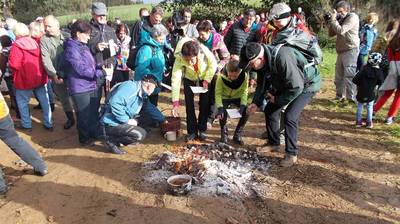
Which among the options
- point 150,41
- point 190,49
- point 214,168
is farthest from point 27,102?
point 214,168

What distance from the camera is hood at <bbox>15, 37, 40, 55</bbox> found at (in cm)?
616

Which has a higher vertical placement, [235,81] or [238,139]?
[235,81]

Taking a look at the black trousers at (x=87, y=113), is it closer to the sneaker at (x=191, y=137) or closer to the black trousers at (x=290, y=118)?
the sneaker at (x=191, y=137)

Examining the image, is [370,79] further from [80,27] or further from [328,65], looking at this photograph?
[328,65]

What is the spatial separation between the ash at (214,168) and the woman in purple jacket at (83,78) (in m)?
1.51

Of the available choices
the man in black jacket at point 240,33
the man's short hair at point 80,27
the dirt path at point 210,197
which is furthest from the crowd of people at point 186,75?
the man in black jacket at point 240,33

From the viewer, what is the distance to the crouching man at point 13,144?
460 centimetres

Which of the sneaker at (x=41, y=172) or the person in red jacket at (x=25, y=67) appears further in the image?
the person in red jacket at (x=25, y=67)

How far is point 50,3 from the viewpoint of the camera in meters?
36.2

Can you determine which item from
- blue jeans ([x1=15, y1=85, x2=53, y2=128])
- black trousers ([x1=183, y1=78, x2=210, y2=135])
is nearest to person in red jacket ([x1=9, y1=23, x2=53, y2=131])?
blue jeans ([x1=15, y1=85, x2=53, y2=128])

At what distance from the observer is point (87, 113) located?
19.6 ft

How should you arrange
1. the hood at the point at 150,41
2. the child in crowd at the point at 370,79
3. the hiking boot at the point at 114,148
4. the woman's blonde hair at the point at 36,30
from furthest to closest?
the woman's blonde hair at the point at 36,30, the child in crowd at the point at 370,79, the hood at the point at 150,41, the hiking boot at the point at 114,148

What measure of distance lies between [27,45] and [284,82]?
452 centimetres

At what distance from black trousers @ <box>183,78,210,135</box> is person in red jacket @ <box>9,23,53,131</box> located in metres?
2.73
